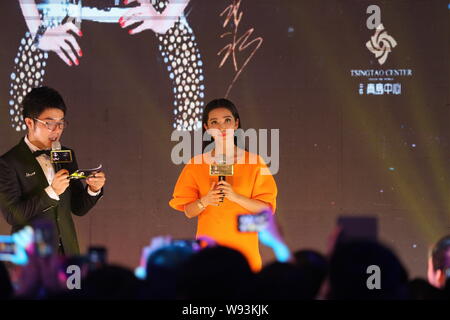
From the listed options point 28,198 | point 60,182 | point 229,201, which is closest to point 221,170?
point 229,201

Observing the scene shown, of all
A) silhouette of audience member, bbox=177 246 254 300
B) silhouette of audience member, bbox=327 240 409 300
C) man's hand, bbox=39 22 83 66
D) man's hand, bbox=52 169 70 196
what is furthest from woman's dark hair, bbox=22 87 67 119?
silhouette of audience member, bbox=327 240 409 300

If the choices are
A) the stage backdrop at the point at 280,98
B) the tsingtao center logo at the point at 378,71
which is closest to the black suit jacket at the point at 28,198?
the stage backdrop at the point at 280,98

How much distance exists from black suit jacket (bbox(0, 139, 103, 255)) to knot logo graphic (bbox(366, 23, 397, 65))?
2.94 meters

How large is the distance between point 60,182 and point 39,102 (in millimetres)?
617

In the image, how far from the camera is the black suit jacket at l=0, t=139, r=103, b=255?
154 inches

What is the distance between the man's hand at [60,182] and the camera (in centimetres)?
394

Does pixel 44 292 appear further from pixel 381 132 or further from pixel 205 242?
pixel 381 132

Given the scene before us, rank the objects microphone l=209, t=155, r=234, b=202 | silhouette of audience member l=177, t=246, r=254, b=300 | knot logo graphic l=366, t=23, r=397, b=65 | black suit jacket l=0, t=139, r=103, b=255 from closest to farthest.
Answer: silhouette of audience member l=177, t=246, r=254, b=300
black suit jacket l=0, t=139, r=103, b=255
microphone l=209, t=155, r=234, b=202
knot logo graphic l=366, t=23, r=397, b=65

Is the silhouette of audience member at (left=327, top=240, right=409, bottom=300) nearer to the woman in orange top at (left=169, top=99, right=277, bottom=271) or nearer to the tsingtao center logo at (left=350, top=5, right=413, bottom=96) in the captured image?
the woman in orange top at (left=169, top=99, right=277, bottom=271)

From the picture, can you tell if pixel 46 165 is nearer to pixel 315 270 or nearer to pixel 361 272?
pixel 315 270

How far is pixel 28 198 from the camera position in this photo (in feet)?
13.1
